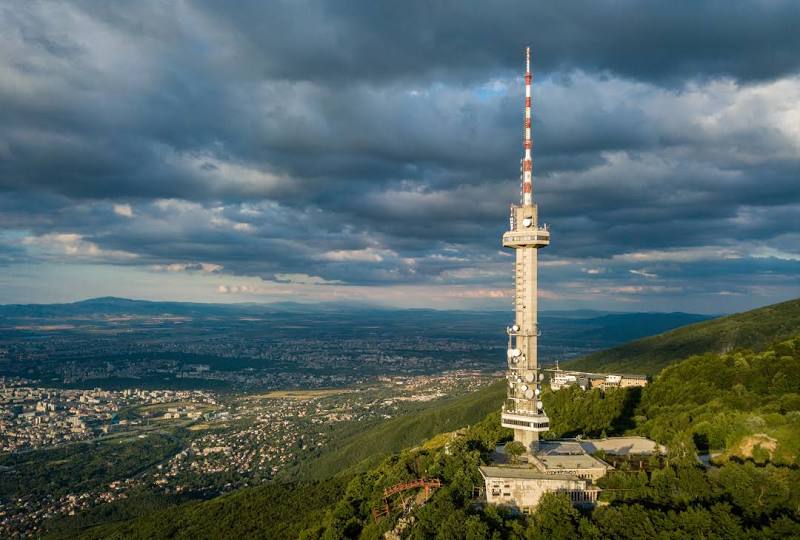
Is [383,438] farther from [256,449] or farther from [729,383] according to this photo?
[729,383]

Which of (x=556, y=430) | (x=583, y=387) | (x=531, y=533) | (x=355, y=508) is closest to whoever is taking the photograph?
(x=531, y=533)

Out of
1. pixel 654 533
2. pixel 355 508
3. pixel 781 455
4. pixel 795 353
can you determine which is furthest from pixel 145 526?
pixel 795 353

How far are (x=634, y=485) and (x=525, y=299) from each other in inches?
1053

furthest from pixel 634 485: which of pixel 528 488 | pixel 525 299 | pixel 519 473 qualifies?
pixel 525 299

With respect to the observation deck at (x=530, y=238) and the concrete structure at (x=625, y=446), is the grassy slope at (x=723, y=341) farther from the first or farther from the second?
the observation deck at (x=530, y=238)

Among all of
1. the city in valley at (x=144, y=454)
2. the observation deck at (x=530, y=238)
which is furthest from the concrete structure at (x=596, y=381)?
the city in valley at (x=144, y=454)

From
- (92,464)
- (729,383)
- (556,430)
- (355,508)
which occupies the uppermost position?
(729,383)

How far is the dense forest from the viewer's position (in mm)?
41281

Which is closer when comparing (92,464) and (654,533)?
(654,533)

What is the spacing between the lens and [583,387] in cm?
10819

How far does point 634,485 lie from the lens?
47.3 meters

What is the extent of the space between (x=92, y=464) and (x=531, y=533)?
141218 mm

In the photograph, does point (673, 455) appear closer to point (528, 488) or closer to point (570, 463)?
point (570, 463)

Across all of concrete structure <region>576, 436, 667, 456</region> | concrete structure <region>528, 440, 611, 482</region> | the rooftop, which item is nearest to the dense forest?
the rooftop
